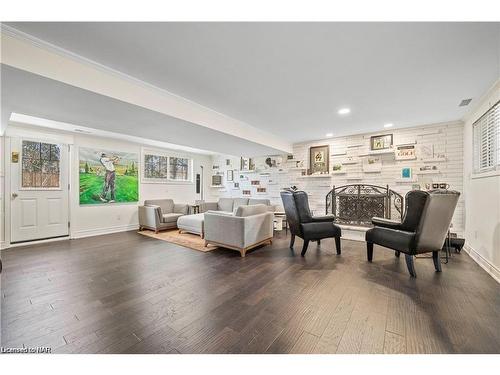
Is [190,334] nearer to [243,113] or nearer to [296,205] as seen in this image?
[296,205]

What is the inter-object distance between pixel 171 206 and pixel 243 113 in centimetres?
402

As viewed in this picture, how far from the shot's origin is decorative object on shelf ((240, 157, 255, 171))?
6.68m

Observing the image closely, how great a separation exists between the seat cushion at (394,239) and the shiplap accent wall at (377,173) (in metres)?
2.26

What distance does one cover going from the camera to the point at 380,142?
469cm

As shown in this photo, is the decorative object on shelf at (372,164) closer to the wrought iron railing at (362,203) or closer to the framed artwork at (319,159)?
the wrought iron railing at (362,203)

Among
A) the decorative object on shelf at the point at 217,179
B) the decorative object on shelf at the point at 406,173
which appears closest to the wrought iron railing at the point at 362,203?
the decorative object on shelf at the point at 406,173

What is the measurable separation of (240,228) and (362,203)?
3.28 m

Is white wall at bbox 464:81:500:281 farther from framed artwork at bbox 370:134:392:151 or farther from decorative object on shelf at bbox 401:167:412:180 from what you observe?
framed artwork at bbox 370:134:392:151

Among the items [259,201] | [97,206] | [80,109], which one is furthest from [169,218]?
[80,109]

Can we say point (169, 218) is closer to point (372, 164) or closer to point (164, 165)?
point (164, 165)

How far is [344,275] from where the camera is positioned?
103 inches

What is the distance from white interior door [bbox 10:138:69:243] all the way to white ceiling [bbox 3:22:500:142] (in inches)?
144
